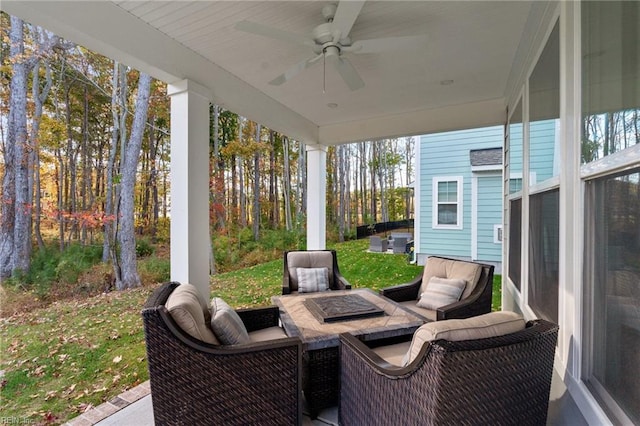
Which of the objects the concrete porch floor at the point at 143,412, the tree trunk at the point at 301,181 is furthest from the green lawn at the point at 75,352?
the tree trunk at the point at 301,181

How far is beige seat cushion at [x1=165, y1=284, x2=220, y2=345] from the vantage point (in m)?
1.72

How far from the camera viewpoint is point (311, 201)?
18.5 ft

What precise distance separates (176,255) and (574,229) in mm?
3030

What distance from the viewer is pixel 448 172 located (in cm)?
770

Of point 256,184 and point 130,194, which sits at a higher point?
Result: point 256,184

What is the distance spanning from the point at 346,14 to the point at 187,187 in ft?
6.49

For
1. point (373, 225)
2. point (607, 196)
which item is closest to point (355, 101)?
point (607, 196)

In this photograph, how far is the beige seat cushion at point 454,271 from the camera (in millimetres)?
3250

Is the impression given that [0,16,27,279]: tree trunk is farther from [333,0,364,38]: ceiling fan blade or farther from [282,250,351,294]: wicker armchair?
[333,0,364,38]: ceiling fan blade

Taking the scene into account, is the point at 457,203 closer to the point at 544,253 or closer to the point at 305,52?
the point at 544,253

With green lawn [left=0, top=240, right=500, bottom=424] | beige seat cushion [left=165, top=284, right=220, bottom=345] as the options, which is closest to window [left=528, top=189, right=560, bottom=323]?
beige seat cushion [left=165, top=284, right=220, bottom=345]

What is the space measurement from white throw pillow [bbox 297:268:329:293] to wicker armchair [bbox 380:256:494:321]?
0.85 m

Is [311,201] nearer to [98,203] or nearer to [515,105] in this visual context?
[515,105]

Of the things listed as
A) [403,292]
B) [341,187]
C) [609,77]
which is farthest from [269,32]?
[341,187]
